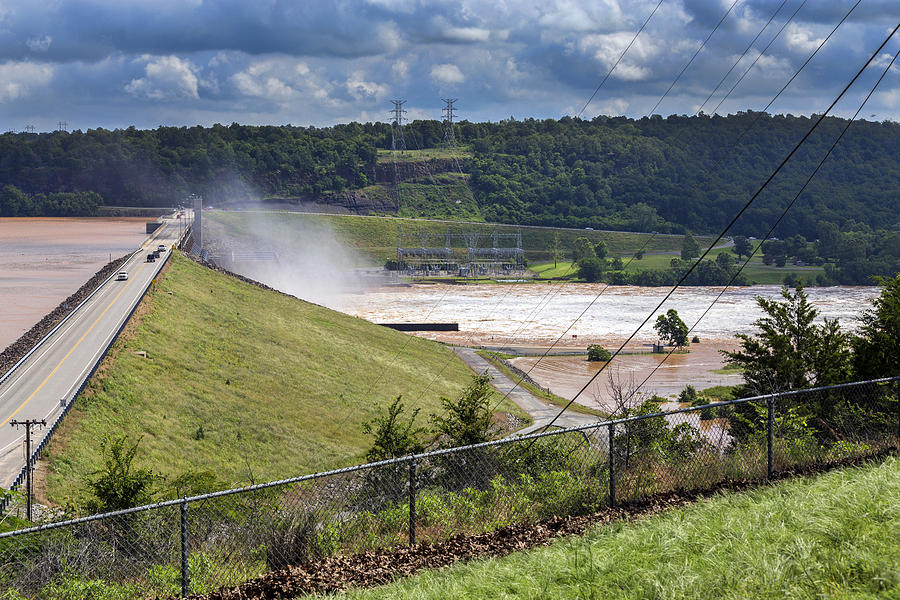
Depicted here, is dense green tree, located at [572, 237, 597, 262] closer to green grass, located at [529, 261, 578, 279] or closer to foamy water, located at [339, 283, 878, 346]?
green grass, located at [529, 261, 578, 279]

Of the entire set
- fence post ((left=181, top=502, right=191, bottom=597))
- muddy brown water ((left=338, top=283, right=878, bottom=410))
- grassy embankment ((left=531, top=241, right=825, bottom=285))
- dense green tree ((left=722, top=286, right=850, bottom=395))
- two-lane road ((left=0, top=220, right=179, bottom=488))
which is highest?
fence post ((left=181, top=502, right=191, bottom=597))

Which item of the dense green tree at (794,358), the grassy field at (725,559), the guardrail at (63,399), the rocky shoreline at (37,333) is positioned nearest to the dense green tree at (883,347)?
the dense green tree at (794,358)

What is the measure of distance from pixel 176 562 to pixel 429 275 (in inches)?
6239

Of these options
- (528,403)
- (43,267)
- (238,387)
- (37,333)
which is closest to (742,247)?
(43,267)

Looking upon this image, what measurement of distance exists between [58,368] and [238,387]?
8.99m

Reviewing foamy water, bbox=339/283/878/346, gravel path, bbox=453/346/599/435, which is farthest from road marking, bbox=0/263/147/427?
foamy water, bbox=339/283/878/346

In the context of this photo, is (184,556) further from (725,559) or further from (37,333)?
(37,333)

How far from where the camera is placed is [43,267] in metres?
140

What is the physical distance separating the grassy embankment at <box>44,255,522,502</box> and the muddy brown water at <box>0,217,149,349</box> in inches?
1021

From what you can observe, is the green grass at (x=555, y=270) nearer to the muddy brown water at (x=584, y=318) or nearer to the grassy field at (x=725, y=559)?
the muddy brown water at (x=584, y=318)

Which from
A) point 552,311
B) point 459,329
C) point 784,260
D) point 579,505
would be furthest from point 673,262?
point 579,505

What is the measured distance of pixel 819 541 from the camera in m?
7.46

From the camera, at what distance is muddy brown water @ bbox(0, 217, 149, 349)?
93.0 metres

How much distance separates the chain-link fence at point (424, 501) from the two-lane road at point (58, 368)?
1750 cm
